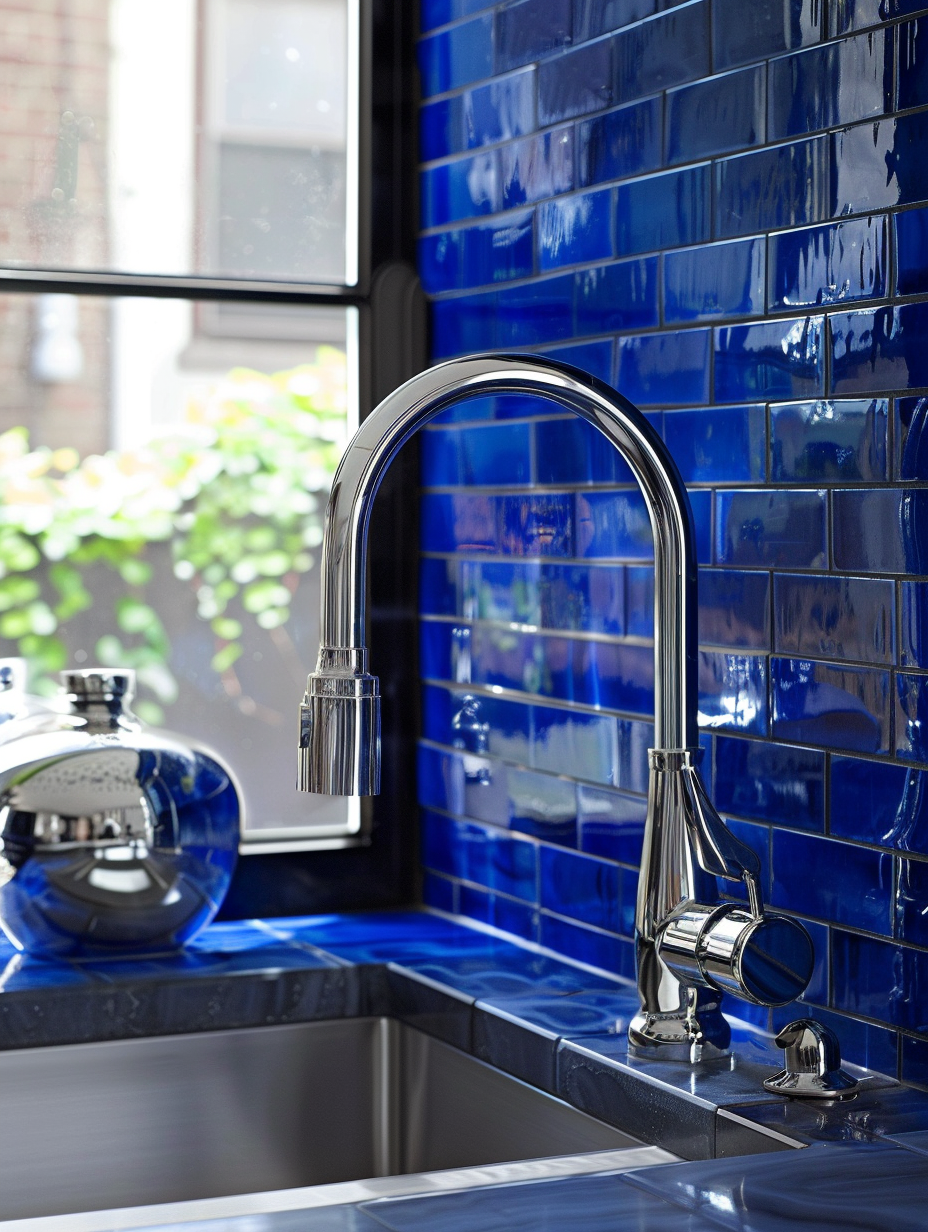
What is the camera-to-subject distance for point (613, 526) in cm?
142

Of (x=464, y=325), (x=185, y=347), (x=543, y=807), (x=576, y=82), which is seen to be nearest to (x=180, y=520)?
(x=185, y=347)

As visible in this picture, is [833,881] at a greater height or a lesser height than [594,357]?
lesser

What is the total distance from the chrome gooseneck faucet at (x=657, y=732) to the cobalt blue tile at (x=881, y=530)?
0.36 feet

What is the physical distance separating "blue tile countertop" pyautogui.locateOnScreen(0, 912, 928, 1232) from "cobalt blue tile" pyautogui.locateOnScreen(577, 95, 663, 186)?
0.66 metres

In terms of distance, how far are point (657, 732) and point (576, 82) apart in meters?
0.62

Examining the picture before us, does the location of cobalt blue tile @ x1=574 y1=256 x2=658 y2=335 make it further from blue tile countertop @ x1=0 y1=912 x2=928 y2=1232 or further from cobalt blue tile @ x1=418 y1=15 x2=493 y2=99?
blue tile countertop @ x1=0 y1=912 x2=928 y2=1232

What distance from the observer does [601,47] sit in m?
1.41

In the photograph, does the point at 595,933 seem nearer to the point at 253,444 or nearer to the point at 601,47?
the point at 253,444

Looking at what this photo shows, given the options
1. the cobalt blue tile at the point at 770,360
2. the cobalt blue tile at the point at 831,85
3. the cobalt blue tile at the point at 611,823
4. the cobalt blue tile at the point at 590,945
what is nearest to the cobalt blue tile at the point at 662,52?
the cobalt blue tile at the point at 831,85

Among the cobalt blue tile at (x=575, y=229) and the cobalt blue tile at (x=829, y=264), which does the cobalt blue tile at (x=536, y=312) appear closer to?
the cobalt blue tile at (x=575, y=229)

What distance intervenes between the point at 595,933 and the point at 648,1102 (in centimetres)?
33

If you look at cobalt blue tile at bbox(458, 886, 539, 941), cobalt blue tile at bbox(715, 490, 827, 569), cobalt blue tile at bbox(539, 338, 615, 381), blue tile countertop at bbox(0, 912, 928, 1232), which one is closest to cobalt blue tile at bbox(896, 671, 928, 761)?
cobalt blue tile at bbox(715, 490, 827, 569)

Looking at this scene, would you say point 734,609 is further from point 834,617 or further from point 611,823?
point 611,823

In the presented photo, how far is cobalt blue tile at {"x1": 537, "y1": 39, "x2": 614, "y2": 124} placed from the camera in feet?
4.63
